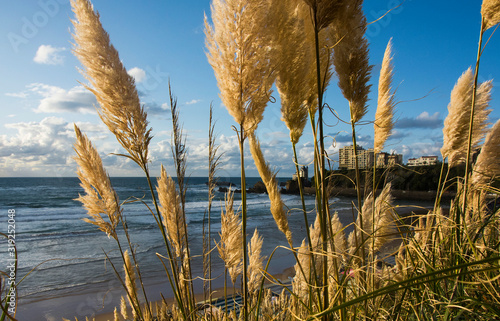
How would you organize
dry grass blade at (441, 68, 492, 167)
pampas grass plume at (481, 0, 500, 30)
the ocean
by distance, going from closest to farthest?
1. pampas grass plume at (481, 0, 500, 30)
2. dry grass blade at (441, 68, 492, 167)
3. the ocean

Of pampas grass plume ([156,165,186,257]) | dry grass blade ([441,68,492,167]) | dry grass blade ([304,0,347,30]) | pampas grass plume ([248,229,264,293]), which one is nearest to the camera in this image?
dry grass blade ([304,0,347,30])

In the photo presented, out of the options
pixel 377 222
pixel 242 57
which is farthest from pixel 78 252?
pixel 242 57

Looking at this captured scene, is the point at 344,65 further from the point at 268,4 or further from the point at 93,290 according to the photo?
the point at 93,290

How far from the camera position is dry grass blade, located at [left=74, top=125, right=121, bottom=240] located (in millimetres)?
1866

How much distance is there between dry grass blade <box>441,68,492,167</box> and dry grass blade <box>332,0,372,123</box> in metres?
1.01

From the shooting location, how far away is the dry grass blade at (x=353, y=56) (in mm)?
1292

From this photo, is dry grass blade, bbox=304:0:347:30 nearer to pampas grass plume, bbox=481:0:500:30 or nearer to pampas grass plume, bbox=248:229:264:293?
pampas grass plume, bbox=481:0:500:30

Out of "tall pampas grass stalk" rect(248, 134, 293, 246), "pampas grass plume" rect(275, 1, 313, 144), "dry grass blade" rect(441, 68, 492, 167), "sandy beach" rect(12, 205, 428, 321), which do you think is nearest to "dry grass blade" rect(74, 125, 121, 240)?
"tall pampas grass stalk" rect(248, 134, 293, 246)

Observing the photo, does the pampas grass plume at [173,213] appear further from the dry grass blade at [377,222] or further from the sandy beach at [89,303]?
the sandy beach at [89,303]

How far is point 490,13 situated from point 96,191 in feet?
8.76

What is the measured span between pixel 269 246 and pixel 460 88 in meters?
11.0

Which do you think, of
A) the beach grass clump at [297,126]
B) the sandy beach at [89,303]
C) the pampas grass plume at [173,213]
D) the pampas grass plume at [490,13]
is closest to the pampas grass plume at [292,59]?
the beach grass clump at [297,126]

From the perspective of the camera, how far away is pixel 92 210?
1.88 meters

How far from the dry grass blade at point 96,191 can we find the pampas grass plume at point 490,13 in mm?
2526
